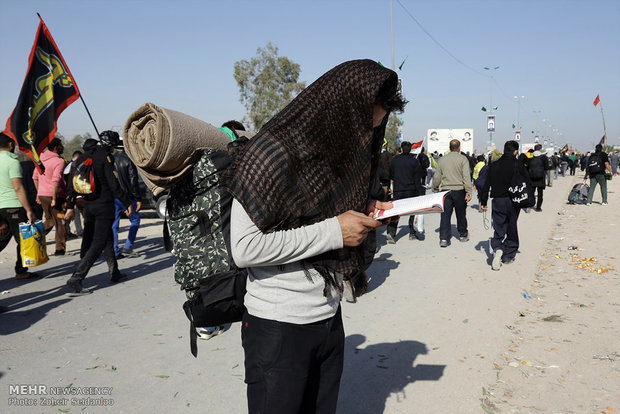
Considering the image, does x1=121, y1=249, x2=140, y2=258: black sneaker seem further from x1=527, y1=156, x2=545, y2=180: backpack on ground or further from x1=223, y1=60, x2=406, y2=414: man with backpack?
x1=527, y1=156, x2=545, y2=180: backpack on ground

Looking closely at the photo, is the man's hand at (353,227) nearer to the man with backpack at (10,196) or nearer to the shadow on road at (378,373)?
the shadow on road at (378,373)

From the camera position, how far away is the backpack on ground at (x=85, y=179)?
6.51 meters

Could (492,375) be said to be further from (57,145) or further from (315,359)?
(57,145)

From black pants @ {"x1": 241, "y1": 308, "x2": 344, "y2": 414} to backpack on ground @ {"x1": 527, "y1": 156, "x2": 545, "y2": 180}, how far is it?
15.2 m

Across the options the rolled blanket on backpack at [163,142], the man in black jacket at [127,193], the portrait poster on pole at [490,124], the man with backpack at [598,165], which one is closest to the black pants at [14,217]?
the man in black jacket at [127,193]

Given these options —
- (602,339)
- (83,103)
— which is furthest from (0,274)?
(602,339)

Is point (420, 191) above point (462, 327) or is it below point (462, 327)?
above

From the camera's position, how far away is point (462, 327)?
494 centimetres

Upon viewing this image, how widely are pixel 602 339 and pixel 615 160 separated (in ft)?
117

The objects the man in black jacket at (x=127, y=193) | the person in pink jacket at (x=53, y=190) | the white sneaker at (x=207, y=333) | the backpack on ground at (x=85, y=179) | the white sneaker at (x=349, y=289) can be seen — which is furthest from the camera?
the person in pink jacket at (x=53, y=190)

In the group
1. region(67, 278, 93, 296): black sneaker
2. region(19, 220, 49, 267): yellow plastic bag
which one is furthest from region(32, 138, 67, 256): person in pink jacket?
region(67, 278, 93, 296): black sneaker

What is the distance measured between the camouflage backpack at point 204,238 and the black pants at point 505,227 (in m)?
6.58

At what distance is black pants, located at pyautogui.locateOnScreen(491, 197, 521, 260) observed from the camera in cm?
774

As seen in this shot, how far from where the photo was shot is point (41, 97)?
720 cm
